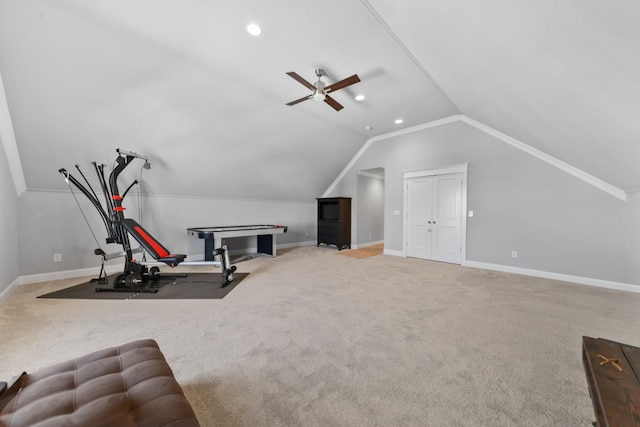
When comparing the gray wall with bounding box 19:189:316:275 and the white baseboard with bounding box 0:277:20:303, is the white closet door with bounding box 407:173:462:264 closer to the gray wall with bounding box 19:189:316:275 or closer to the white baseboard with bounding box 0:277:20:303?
the gray wall with bounding box 19:189:316:275

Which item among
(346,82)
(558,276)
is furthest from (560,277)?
(346,82)

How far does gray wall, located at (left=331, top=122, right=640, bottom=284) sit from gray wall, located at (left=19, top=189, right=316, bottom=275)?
458 cm

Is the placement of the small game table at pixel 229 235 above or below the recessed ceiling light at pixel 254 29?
below

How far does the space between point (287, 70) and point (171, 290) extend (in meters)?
3.44

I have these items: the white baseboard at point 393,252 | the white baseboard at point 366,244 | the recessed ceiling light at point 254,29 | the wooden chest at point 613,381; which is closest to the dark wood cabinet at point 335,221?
the white baseboard at point 366,244

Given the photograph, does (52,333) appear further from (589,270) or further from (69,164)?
(589,270)

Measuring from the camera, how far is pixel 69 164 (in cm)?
361

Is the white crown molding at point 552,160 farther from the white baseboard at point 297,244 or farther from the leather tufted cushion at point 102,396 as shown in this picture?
the leather tufted cushion at point 102,396

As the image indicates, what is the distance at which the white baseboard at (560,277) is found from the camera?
345 centimetres

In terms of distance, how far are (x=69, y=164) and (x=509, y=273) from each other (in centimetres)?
744

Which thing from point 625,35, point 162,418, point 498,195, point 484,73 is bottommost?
point 162,418

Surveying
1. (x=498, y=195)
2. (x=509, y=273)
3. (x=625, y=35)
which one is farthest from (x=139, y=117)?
(x=509, y=273)

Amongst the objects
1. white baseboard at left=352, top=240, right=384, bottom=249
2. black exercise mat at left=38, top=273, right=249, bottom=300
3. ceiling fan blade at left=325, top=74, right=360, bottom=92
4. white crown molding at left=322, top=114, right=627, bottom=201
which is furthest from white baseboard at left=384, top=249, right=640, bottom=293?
black exercise mat at left=38, top=273, right=249, bottom=300

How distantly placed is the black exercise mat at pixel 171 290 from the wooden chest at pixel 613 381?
3.26 metres
